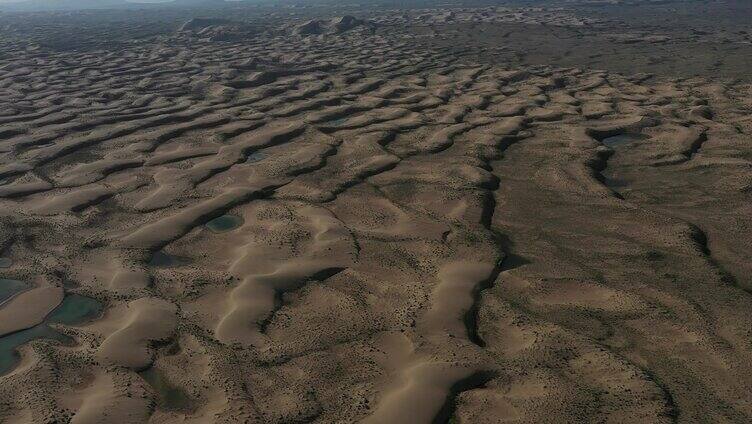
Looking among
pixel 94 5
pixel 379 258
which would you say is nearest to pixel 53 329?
pixel 379 258

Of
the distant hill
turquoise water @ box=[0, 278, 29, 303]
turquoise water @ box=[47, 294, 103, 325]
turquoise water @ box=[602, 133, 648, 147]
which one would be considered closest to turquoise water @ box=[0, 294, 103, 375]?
turquoise water @ box=[47, 294, 103, 325]

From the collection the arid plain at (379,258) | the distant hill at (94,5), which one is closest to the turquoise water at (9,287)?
the arid plain at (379,258)

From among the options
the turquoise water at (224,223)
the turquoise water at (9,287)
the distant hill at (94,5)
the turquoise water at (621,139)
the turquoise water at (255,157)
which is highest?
the turquoise water at (9,287)

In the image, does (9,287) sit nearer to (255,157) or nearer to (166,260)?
(166,260)

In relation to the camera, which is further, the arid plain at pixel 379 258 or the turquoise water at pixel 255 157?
the turquoise water at pixel 255 157

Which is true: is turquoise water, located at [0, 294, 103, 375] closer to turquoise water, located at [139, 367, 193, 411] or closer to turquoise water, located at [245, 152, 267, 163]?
turquoise water, located at [139, 367, 193, 411]

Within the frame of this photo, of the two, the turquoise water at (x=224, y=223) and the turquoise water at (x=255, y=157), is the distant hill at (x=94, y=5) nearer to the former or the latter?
the turquoise water at (x=255, y=157)
